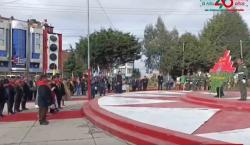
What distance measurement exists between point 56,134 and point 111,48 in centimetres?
5060

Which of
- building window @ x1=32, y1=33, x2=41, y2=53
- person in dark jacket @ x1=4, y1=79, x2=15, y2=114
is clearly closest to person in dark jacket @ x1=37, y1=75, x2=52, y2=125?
person in dark jacket @ x1=4, y1=79, x2=15, y2=114

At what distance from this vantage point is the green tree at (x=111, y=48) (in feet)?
210

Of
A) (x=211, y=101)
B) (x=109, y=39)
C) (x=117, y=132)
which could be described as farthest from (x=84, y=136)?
(x=109, y=39)

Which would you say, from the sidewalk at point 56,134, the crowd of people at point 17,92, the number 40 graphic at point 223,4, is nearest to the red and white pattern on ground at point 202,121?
the sidewalk at point 56,134

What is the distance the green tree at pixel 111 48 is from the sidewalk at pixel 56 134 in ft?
152

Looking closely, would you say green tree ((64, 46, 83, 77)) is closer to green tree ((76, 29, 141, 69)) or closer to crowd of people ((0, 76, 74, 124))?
green tree ((76, 29, 141, 69))

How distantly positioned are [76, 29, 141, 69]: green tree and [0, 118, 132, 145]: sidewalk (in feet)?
152

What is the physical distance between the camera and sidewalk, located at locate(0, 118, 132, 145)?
1271cm

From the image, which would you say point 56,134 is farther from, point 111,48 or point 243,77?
point 111,48

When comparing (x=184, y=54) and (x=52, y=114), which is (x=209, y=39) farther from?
(x=52, y=114)

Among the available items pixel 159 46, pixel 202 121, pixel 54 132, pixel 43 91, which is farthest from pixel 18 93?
pixel 159 46

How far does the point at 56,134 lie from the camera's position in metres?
14.2

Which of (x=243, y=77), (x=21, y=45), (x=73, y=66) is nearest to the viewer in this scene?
(x=243, y=77)

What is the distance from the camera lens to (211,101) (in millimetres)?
17812
